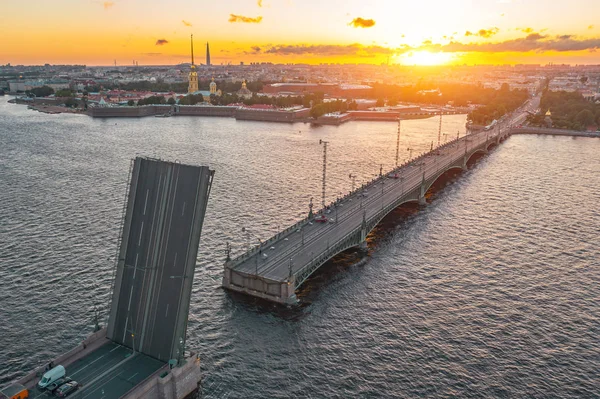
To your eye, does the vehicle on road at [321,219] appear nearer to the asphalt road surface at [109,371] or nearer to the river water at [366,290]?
the river water at [366,290]

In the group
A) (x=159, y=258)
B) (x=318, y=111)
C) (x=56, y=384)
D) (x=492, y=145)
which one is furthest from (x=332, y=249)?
(x=318, y=111)

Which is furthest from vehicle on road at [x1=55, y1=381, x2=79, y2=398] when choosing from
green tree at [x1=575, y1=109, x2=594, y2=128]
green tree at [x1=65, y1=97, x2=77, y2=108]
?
green tree at [x1=65, y1=97, x2=77, y2=108]

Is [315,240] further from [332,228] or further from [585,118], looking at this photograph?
[585,118]

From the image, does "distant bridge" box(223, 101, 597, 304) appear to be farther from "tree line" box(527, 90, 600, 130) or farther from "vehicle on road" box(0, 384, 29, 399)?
"tree line" box(527, 90, 600, 130)

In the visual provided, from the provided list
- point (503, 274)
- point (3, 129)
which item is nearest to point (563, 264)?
point (503, 274)

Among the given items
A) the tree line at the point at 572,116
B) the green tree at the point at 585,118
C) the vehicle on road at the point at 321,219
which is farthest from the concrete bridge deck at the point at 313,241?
the green tree at the point at 585,118

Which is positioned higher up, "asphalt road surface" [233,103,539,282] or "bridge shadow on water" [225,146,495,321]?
"asphalt road surface" [233,103,539,282]
